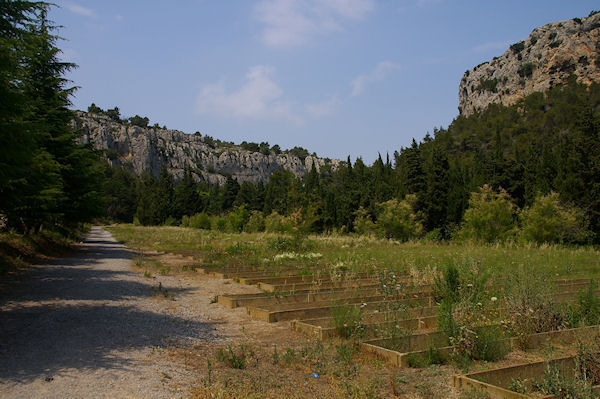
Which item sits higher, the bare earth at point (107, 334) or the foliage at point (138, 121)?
the foliage at point (138, 121)

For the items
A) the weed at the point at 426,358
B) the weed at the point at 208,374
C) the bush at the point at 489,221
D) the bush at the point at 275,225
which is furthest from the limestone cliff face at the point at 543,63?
the weed at the point at 208,374

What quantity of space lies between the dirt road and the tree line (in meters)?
19.4

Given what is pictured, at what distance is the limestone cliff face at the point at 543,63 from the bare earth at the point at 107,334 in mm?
114077

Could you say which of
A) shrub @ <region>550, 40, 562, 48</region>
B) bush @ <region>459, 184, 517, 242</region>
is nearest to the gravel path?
bush @ <region>459, 184, 517, 242</region>

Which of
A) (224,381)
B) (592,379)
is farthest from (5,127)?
(592,379)

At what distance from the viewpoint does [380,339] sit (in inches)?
213

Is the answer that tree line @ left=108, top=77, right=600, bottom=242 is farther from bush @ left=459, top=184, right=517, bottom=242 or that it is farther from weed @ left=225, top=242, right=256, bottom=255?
weed @ left=225, top=242, right=256, bottom=255

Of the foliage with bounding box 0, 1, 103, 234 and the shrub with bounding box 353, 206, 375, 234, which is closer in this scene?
the foliage with bounding box 0, 1, 103, 234

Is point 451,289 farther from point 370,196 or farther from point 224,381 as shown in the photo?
point 370,196

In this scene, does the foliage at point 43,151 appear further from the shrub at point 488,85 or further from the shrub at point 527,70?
the shrub at point 488,85

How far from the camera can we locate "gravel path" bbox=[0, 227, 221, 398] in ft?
12.8

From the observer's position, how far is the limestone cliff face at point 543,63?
102 meters

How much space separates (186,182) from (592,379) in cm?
6722

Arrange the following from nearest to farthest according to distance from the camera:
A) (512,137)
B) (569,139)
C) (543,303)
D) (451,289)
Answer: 1. (543,303)
2. (451,289)
3. (569,139)
4. (512,137)
